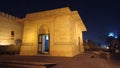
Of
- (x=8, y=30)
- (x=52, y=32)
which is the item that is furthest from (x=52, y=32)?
(x=8, y=30)

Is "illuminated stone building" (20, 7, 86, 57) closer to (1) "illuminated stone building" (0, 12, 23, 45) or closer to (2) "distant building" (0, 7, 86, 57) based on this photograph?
(2) "distant building" (0, 7, 86, 57)

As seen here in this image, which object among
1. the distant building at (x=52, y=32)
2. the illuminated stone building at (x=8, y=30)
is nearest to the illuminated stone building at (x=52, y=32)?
the distant building at (x=52, y=32)

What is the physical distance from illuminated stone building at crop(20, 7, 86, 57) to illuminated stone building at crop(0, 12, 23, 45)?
13406mm

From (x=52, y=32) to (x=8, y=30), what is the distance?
1824cm

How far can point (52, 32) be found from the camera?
13.6 metres

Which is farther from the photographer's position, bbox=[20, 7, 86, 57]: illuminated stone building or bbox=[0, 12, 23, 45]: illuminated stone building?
bbox=[0, 12, 23, 45]: illuminated stone building

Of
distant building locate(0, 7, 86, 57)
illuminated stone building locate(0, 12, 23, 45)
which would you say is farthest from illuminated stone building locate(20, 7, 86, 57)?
illuminated stone building locate(0, 12, 23, 45)

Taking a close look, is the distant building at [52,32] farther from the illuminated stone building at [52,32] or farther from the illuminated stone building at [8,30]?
Result: the illuminated stone building at [8,30]

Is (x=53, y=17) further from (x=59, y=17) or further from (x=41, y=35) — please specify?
(x=41, y=35)

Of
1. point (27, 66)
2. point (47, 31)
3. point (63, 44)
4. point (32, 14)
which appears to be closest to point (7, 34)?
point (32, 14)

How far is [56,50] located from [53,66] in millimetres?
5443

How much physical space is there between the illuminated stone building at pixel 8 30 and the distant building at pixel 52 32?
13.4 m

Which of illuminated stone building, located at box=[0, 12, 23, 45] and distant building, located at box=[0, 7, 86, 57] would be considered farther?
illuminated stone building, located at box=[0, 12, 23, 45]

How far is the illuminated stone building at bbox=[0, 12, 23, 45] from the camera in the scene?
2645 cm
